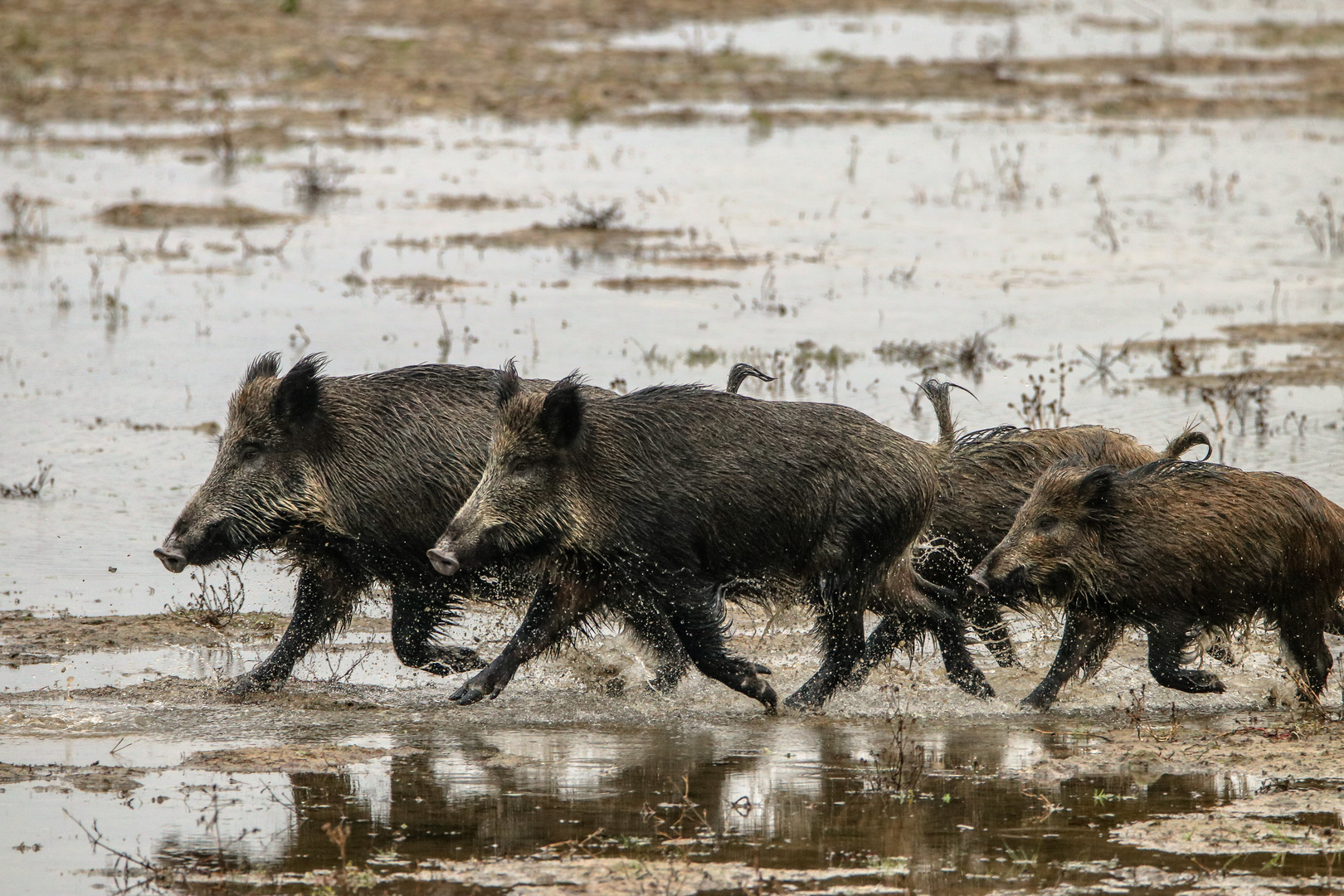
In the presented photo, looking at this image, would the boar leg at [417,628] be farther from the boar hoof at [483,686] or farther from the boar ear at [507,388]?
the boar ear at [507,388]

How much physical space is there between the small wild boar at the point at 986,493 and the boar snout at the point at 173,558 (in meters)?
2.81

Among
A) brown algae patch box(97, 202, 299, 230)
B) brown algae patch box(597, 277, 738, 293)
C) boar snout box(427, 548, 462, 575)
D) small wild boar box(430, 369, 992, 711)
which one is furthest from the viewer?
brown algae patch box(97, 202, 299, 230)

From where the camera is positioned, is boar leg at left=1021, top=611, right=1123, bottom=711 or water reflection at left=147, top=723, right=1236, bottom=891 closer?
water reflection at left=147, top=723, right=1236, bottom=891

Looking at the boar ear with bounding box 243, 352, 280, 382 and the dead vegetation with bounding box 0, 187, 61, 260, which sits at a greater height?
the dead vegetation with bounding box 0, 187, 61, 260

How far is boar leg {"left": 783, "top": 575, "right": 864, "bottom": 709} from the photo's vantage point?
298 inches

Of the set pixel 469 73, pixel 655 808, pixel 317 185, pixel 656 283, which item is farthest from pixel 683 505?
pixel 469 73

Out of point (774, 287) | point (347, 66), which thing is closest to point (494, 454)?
point (774, 287)

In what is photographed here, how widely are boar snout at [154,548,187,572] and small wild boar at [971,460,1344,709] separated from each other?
311cm

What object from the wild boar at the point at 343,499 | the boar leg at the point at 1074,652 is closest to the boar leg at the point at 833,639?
the wild boar at the point at 343,499

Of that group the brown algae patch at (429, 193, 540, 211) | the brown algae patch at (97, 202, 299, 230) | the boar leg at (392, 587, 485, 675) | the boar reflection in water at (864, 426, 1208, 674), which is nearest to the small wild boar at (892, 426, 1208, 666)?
the boar reflection in water at (864, 426, 1208, 674)

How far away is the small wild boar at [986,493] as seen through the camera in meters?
7.91

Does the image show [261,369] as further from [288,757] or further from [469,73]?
[469,73]

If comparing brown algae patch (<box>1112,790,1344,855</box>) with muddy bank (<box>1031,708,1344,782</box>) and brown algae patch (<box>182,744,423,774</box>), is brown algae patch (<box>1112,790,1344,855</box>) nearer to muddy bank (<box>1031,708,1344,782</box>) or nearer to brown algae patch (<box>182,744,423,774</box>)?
muddy bank (<box>1031,708,1344,782</box>)

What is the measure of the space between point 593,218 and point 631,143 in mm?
6026
